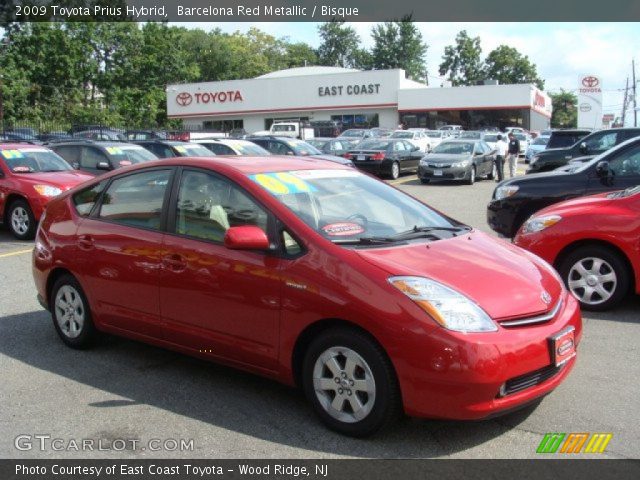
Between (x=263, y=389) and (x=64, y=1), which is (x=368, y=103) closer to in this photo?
(x=64, y=1)

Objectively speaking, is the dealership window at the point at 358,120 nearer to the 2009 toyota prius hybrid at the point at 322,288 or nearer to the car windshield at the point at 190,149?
the car windshield at the point at 190,149

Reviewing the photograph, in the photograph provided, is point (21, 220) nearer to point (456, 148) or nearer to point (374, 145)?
point (374, 145)

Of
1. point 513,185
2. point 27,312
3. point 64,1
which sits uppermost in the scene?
point 64,1

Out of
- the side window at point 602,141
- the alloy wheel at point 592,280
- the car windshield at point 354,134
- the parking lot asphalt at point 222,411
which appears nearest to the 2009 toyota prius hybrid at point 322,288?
the parking lot asphalt at point 222,411

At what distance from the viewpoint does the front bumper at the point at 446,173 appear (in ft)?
68.6

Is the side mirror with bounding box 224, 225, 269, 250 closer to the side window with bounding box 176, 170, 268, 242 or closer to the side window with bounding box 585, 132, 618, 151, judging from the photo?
the side window with bounding box 176, 170, 268, 242

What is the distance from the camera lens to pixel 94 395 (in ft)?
14.9

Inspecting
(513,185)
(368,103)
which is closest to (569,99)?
(368,103)

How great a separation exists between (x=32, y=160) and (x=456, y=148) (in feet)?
47.7

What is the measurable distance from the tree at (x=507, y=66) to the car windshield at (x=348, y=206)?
4026 inches

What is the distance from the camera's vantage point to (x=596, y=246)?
6.41m

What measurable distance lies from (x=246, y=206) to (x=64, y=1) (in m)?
59.8

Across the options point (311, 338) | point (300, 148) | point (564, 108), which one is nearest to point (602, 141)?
point (300, 148)

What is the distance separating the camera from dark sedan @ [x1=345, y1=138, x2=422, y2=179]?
22.9m
